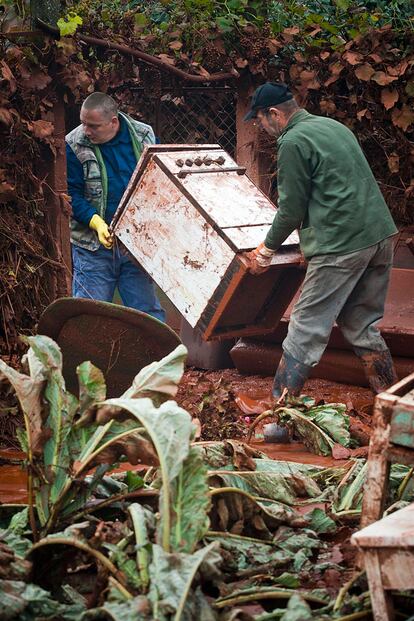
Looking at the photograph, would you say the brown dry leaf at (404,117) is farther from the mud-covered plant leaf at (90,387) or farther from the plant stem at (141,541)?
the plant stem at (141,541)

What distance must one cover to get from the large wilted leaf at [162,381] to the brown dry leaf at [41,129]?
2.96 meters

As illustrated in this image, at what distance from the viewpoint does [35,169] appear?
277 inches

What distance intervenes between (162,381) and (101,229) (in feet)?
12.1

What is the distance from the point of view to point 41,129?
22.4 ft

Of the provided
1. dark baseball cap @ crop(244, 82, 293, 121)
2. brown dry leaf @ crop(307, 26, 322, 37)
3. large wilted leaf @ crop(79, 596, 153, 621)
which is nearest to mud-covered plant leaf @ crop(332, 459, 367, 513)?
large wilted leaf @ crop(79, 596, 153, 621)

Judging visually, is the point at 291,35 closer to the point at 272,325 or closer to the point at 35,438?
the point at 272,325

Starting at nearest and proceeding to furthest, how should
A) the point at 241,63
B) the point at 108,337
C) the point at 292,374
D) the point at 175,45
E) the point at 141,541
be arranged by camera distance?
the point at 141,541 < the point at 108,337 < the point at 292,374 < the point at 241,63 < the point at 175,45

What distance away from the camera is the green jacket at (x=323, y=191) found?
6656mm

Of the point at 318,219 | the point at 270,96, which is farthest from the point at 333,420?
the point at 270,96

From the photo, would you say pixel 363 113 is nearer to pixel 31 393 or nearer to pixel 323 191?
pixel 323 191

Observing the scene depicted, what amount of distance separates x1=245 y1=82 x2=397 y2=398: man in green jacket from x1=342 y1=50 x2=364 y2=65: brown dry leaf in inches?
58.6

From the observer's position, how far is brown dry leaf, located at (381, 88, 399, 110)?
8.16 metres

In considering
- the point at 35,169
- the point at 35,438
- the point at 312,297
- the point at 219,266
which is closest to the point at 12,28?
the point at 35,169

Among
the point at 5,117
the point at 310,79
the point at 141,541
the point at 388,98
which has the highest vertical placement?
the point at 5,117
